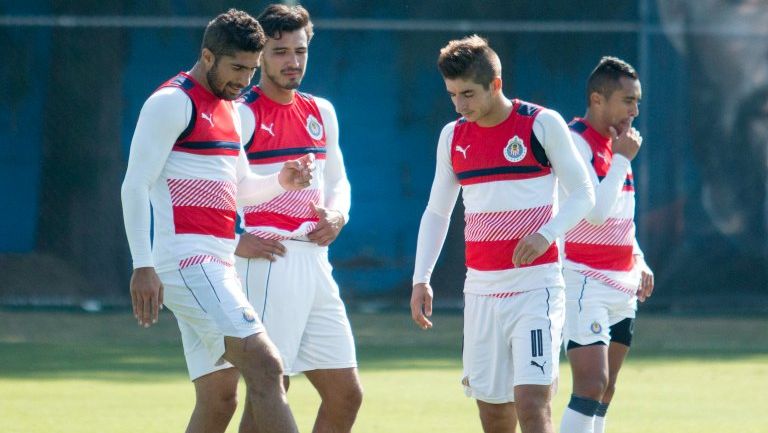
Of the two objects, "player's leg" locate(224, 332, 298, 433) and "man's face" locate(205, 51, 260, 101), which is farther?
"man's face" locate(205, 51, 260, 101)

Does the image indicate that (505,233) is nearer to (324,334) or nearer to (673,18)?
(324,334)

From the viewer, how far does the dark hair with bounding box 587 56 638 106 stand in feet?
22.9

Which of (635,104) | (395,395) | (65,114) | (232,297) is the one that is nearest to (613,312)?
(635,104)

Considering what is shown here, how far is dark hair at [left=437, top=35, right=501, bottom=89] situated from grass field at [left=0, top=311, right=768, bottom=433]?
8.68 ft

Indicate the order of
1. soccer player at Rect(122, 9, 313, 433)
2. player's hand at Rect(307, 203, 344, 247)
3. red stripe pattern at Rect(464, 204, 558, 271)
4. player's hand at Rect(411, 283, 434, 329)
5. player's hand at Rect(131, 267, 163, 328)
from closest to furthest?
player's hand at Rect(131, 267, 163, 328)
soccer player at Rect(122, 9, 313, 433)
red stripe pattern at Rect(464, 204, 558, 271)
player's hand at Rect(411, 283, 434, 329)
player's hand at Rect(307, 203, 344, 247)

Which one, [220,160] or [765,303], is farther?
[765,303]

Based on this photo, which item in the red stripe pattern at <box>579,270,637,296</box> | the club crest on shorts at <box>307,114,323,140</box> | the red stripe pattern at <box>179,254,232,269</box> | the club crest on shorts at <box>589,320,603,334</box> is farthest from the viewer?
the red stripe pattern at <box>579,270,637,296</box>

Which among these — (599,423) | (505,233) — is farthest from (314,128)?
(599,423)

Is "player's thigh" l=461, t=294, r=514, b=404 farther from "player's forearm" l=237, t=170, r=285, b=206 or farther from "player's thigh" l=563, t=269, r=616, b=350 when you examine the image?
"player's forearm" l=237, t=170, r=285, b=206

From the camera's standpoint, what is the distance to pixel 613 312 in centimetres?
682

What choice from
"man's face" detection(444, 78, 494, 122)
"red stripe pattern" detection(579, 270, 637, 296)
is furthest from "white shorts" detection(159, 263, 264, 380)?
"red stripe pattern" detection(579, 270, 637, 296)

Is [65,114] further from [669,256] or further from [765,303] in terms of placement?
[765,303]

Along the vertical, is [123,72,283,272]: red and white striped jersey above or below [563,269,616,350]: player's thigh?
above

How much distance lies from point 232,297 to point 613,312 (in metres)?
2.08
